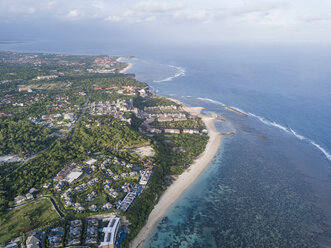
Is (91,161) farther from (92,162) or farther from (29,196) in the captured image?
(29,196)

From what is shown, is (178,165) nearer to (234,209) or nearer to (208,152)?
(208,152)

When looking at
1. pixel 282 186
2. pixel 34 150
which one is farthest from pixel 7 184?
pixel 282 186

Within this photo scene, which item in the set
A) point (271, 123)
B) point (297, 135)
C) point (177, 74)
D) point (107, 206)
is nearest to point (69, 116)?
point (107, 206)

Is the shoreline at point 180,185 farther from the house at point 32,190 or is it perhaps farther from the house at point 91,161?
the house at point 32,190

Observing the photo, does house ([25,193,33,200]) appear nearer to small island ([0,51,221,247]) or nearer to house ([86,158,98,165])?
small island ([0,51,221,247])

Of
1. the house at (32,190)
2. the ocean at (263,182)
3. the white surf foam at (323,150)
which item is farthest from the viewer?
the white surf foam at (323,150)

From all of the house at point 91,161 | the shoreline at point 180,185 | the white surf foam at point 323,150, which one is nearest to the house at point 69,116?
the house at point 91,161
